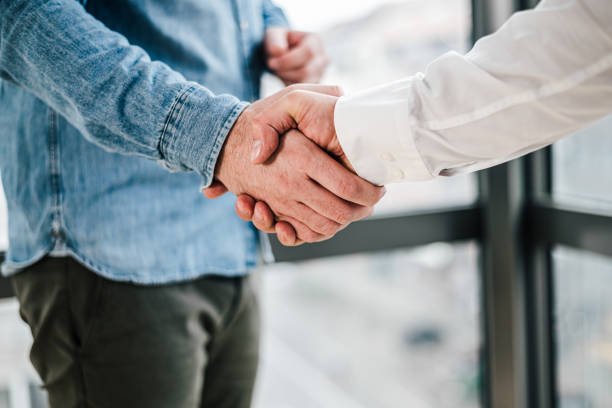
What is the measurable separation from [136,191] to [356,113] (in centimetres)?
39

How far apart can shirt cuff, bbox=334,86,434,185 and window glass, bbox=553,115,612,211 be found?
80cm

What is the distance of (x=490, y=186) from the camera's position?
1543 millimetres

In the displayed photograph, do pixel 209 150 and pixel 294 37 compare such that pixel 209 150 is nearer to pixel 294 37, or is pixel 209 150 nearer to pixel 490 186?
pixel 294 37

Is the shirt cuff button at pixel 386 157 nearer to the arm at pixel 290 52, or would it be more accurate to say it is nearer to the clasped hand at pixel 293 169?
the clasped hand at pixel 293 169

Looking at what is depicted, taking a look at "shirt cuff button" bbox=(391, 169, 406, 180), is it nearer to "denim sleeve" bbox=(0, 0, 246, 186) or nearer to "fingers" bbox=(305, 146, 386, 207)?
"fingers" bbox=(305, 146, 386, 207)

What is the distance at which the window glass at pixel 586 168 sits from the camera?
135 centimetres

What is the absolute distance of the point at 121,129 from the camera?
78cm

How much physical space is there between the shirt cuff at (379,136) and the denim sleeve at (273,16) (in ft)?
1.31

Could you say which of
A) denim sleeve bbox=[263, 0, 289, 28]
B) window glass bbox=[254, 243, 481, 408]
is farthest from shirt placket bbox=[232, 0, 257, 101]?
window glass bbox=[254, 243, 481, 408]

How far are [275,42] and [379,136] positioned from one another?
0.38 meters

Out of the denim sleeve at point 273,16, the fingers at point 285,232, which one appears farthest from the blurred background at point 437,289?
the fingers at point 285,232

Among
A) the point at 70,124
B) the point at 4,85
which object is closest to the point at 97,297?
the point at 70,124

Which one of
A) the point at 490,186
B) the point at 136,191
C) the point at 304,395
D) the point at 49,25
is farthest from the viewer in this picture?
the point at 304,395

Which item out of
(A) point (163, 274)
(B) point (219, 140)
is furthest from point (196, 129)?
(A) point (163, 274)
